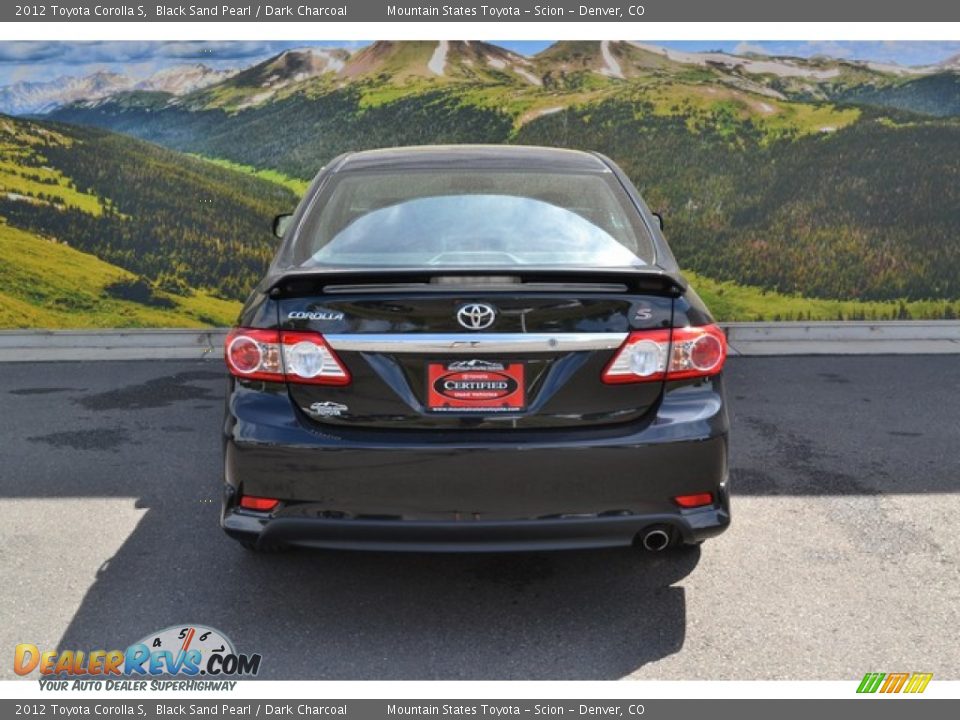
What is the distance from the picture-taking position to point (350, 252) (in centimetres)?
384

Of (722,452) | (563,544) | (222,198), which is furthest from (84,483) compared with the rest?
(222,198)

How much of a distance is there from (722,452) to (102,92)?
8.39 metres

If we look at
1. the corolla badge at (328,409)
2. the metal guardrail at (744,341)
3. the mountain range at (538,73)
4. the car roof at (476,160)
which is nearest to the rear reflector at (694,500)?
the corolla badge at (328,409)

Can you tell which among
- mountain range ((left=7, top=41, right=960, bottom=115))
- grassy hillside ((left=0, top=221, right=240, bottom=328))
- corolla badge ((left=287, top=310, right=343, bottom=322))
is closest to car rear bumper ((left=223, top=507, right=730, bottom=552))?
corolla badge ((left=287, top=310, right=343, bottom=322))

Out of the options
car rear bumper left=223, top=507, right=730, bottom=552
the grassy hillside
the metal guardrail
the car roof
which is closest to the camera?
car rear bumper left=223, top=507, right=730, bottom=552

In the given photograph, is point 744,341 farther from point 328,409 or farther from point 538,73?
point 328,409

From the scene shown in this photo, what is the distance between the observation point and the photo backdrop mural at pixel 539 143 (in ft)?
31.8

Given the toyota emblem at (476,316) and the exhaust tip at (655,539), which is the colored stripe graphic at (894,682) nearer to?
the exhaust tip at (655,539)

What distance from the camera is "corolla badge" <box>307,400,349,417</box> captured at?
10.9ft

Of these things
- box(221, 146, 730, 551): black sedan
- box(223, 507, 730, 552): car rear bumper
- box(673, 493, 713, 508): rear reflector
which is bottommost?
box(223, 507, 730, 552): car rear bumper

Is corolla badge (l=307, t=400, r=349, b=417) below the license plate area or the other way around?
below

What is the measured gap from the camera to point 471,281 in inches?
131

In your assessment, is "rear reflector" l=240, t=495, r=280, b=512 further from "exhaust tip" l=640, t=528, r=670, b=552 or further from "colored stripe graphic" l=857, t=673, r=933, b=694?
"colored stripe graphic" l=857, t=673, r=933, b=694

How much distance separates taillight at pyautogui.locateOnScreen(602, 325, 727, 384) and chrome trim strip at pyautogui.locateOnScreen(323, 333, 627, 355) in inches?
3.7
